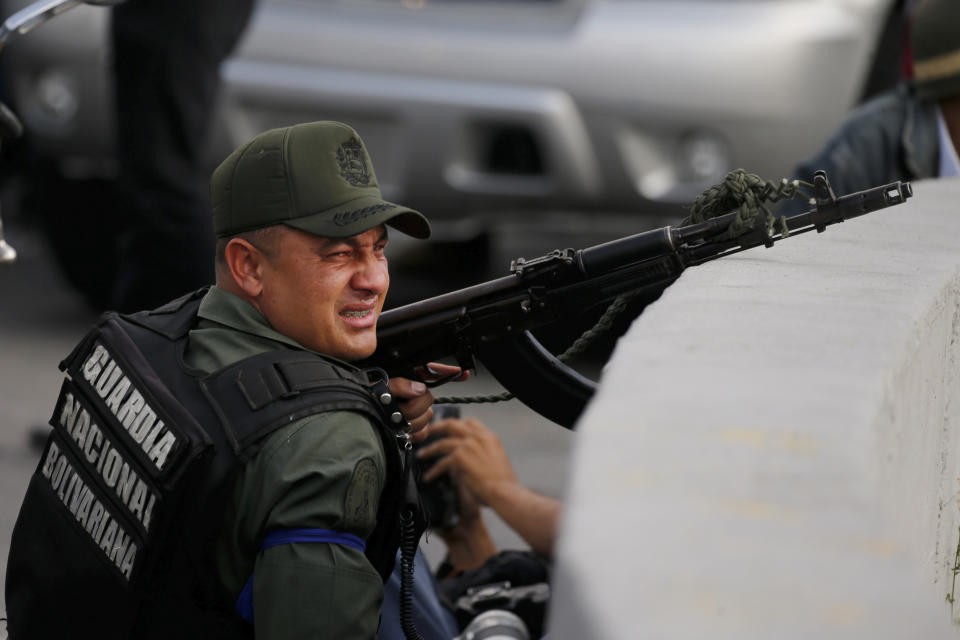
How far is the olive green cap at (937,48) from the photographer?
13.6ft

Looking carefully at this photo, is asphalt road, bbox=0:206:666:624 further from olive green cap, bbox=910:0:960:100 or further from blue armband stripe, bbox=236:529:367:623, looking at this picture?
olive green cap, bbox=910:0:960:100

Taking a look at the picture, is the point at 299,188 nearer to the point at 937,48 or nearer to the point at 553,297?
the point at 553,297

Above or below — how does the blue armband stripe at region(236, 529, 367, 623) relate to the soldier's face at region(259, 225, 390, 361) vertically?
below

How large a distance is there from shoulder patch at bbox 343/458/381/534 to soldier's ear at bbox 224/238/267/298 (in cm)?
37

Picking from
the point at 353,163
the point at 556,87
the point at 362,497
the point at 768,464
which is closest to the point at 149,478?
the point at 362,497

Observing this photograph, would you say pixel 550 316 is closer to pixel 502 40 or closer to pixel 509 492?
pixel 509 492

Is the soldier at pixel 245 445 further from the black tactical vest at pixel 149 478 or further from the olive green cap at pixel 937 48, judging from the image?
the olive green cap at pixel 937 48

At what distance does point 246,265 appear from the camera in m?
2.23

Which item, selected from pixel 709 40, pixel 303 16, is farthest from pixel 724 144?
pixel 303 16

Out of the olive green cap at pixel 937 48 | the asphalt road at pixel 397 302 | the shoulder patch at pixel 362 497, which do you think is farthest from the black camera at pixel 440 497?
the olive green cap at pixel 937 48

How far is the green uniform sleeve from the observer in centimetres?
190

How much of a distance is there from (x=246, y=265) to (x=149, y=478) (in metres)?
0.37

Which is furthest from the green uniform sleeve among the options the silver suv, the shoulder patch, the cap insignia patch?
the silver suv

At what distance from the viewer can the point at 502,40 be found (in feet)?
18.7
